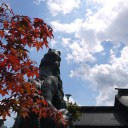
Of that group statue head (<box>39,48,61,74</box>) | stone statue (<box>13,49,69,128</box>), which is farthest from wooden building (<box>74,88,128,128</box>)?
statue head (<box>39,48,61,74</box>)

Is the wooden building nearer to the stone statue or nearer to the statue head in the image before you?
the stone statue

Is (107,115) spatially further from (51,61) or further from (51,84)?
(51,84)

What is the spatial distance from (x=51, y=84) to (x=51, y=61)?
0.73 meters

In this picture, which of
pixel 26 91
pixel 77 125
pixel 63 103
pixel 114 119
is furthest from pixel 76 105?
pixel 26 91

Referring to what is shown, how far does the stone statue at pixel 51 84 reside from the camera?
26.0 ft

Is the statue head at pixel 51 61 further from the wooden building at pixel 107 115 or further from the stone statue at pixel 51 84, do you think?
the wooden building at pixel 107 115

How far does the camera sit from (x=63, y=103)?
877 centimetres

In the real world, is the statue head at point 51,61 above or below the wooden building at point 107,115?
below

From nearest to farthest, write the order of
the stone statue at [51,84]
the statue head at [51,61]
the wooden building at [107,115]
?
the stone statue at [51,84] < the statue head at [51,61] < the wooden building at [107,115]

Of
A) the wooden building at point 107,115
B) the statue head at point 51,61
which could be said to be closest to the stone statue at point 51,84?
the statue head at point 51,61

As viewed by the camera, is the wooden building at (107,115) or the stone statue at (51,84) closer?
the stone statue at (51,84)

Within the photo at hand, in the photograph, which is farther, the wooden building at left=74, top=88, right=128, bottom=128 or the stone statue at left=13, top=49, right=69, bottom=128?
the wooden building at left=74, top=88, right=128, bottom=128

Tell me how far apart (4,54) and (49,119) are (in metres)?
2.75

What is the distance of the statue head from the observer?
28.8 feet
